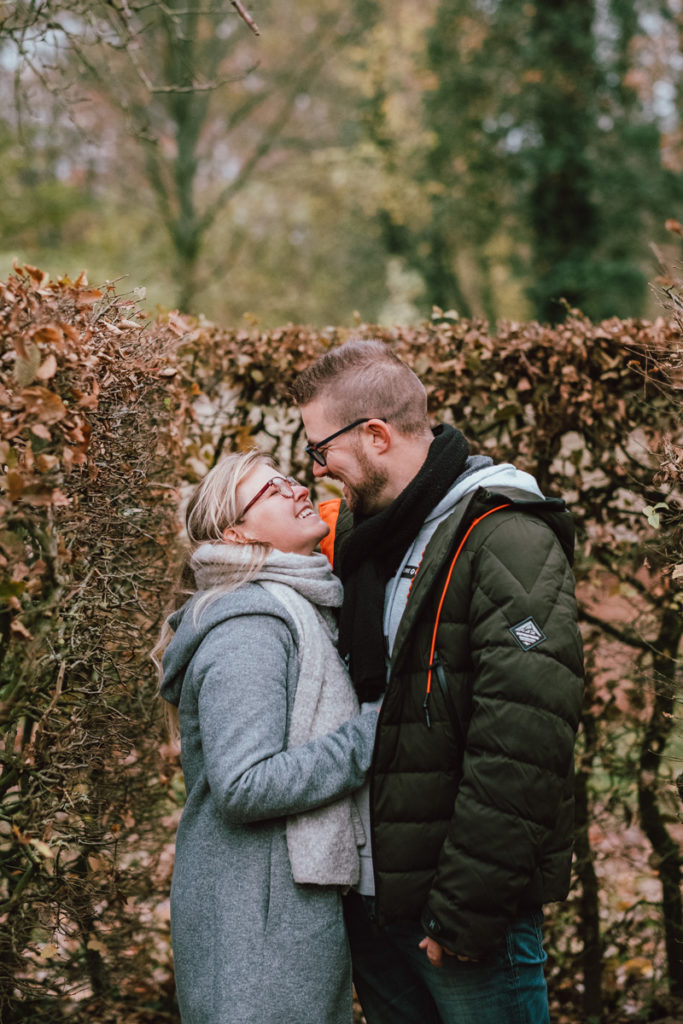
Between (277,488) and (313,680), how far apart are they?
22.4 inches

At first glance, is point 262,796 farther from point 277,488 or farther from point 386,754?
point 277,488

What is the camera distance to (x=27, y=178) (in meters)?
19.1

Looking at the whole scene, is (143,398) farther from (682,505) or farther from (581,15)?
(581,15)

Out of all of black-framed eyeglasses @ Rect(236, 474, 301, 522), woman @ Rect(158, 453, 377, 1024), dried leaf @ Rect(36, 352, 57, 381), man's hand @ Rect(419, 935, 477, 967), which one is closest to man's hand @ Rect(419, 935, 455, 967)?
man's hand @ Rect(419, 935, 477, 967)

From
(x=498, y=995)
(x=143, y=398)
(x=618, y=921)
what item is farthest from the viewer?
(x=618, y=921)

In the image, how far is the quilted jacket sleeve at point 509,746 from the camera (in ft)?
5.74

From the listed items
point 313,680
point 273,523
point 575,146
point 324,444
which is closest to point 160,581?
point 273,523

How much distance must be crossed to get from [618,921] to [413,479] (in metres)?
2.51

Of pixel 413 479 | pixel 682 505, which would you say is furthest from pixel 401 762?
pixel 682 505

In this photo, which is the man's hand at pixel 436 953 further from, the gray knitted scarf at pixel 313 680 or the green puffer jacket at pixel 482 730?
the gray knitted scarf at pixel 313 680

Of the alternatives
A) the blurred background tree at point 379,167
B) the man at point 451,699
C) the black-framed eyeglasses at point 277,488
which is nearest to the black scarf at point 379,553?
the man at point 451,699

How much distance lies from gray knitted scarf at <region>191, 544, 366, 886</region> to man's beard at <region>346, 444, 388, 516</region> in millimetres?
201

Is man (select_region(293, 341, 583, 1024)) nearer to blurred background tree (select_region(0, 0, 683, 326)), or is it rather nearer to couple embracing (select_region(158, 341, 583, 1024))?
couple embracing (select_region(158, 341, 583, 1024))

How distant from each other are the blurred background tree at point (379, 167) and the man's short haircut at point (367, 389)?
479 inches
